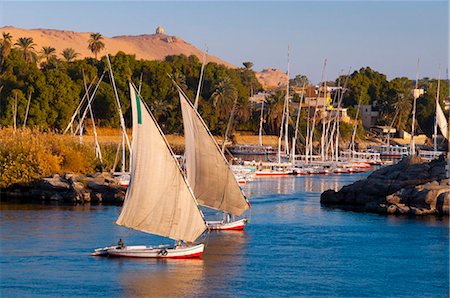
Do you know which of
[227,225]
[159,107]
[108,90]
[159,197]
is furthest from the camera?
[159,107]

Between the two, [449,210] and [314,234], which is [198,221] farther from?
[449,210]

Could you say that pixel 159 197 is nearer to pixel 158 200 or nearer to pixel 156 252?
pixel 158 200

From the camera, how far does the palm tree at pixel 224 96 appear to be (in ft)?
319

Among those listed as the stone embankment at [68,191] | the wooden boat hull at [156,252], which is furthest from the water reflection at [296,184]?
the wooden boat hull at [156,252]

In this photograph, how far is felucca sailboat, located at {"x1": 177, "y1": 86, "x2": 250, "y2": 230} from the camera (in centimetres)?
3469

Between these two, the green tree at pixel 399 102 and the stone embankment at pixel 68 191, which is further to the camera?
the green tree at pixel 399 102

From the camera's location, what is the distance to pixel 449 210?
1718 inches

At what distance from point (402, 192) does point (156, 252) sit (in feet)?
62.6

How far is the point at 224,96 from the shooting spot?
9775 centimetres

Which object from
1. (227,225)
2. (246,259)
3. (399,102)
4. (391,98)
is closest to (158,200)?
(246,259)

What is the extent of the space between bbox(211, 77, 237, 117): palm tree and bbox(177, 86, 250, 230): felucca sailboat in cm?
6154

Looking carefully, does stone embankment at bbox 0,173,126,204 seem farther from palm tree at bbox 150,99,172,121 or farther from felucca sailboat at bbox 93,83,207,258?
palm tree at bbox 150,99,172,121

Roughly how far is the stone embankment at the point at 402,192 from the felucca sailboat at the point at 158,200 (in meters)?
16.7

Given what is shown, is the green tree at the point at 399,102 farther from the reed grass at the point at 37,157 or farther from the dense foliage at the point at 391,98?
the reed grass at the point at 37,157
